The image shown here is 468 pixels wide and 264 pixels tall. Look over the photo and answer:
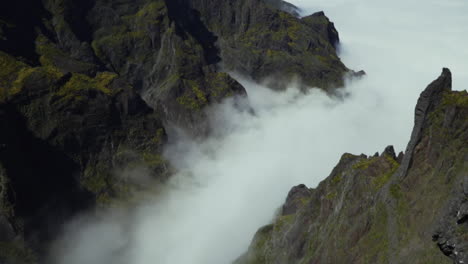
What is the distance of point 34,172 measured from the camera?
187375 millimetres

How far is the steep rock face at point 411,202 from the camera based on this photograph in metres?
53.0

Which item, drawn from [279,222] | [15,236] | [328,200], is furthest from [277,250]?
[15,236]

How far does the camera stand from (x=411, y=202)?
65375 mm

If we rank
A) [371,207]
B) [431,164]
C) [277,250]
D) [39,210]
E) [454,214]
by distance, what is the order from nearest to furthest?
[454,214] → [431,164] → [371,207] → [277,250] → [39,210]

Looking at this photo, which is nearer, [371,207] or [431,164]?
[431,164]

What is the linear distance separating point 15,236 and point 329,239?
136 m

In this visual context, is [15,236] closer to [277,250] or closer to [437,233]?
[277,250]

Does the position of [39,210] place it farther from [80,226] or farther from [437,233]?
[437,233]

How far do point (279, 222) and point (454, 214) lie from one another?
7782cm

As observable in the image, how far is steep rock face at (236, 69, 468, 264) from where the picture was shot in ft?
174

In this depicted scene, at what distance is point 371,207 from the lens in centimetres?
7550

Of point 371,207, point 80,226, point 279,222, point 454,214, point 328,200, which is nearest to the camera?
point 454,214

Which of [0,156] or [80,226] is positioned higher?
[0,156]

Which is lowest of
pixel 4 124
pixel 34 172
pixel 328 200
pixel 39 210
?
pixel 328 200
